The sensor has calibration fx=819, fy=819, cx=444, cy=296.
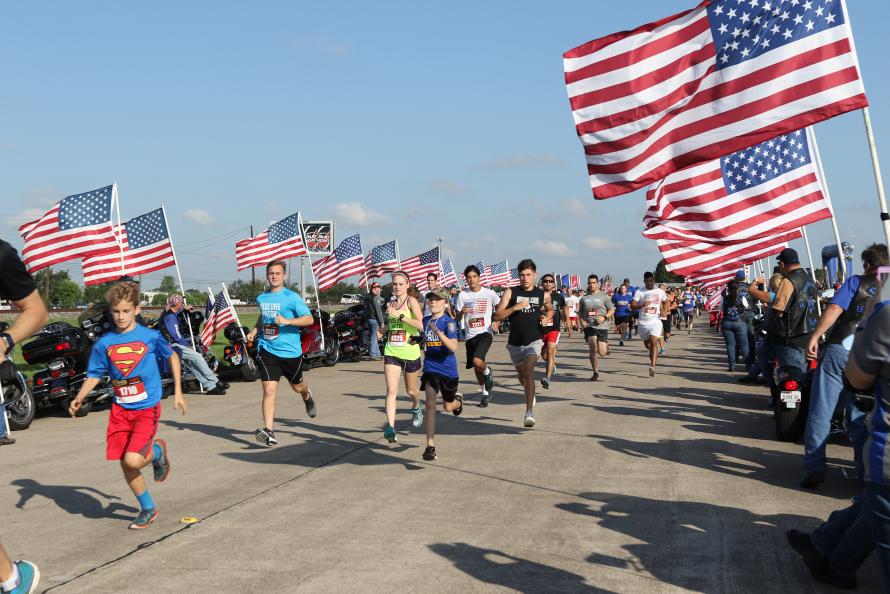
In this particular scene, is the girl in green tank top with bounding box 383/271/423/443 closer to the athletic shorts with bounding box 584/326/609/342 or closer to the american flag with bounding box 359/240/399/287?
the athletic shorts with bounding box 584/326/609/342

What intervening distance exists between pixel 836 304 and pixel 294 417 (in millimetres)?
7329

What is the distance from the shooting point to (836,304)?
22.8 ft

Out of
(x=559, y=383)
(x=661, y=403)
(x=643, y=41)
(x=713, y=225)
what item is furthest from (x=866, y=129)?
(x=559, y=383)

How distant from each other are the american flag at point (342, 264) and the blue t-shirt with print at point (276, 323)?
1551 cm

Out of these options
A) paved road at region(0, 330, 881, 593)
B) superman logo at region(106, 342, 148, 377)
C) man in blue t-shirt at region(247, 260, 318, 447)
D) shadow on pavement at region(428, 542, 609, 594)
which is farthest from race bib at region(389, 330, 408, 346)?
shadow on pavement at region(428, 542, 609, 594)

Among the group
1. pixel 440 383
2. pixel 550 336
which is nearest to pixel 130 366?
pixel 440 383

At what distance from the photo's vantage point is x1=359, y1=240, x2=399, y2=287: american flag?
2939 centimetres

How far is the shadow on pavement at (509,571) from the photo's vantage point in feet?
15.0

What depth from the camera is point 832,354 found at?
6.98m

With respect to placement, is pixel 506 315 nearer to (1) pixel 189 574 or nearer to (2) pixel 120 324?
(2) pixel 120 324

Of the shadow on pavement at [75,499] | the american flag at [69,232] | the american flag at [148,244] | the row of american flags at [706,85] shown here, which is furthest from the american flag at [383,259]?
the shadow on pavement at [75,499]

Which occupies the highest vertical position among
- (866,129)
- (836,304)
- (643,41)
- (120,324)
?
(643,41)

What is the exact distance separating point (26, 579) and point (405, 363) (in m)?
5.96

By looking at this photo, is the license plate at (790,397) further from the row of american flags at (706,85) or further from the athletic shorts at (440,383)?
the athletic shorts at (440,383)
